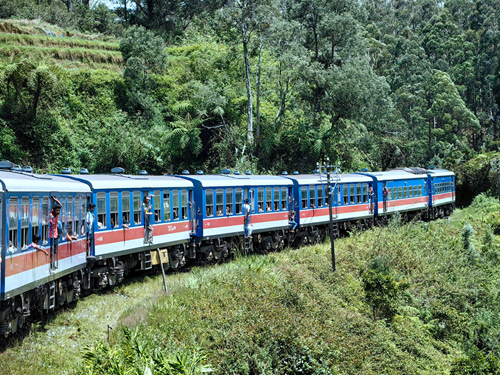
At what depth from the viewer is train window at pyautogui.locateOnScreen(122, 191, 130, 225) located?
17.6 metres

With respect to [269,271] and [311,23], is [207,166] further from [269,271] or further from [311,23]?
[269,271]

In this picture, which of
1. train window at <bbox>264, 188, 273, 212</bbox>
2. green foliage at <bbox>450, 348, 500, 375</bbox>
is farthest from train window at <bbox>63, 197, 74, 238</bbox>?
green foliage at <bbox>450, 348, 500, 375</bbox>

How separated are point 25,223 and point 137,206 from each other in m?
6.64

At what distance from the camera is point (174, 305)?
14016 millimetres

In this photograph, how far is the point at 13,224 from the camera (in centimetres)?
1102

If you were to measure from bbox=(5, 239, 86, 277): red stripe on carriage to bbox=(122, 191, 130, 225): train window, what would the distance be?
2.78m

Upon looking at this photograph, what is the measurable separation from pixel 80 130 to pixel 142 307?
77.5 feet

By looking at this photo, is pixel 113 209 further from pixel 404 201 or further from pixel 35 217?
pixel 404 201

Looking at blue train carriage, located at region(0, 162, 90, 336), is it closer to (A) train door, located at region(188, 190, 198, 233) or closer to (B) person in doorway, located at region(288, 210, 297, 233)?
(A) train door, located at region(188, 190, 198, 233)

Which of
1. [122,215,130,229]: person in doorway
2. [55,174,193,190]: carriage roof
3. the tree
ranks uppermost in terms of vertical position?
the tree

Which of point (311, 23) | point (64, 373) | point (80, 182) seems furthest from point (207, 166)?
point (64, 373)

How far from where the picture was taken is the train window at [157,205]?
19.0 m

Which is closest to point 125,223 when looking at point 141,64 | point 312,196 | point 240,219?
point 240,219

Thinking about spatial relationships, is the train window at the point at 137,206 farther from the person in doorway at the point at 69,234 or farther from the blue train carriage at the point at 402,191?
the blue train carriage at the point at 402,191
